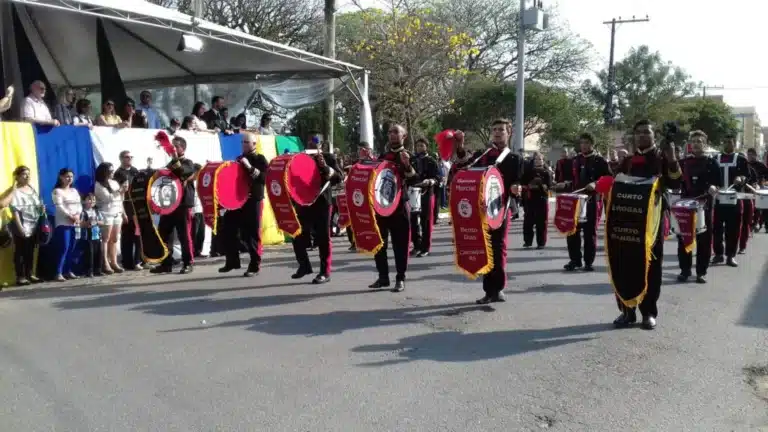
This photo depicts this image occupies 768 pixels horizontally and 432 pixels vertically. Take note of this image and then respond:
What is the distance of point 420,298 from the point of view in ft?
26.9

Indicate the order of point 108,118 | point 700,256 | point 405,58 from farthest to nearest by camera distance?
point 405,58
point 108,118
point 700,256

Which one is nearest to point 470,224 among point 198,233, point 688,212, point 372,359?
point 372,359

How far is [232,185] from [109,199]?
2071 mm

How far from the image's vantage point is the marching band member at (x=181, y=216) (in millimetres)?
10148

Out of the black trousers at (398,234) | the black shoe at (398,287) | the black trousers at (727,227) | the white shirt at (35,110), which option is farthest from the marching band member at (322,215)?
the black trousers at (727,227)

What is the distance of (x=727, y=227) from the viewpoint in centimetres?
1084

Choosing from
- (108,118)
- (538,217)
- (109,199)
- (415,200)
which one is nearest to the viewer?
(109,199)

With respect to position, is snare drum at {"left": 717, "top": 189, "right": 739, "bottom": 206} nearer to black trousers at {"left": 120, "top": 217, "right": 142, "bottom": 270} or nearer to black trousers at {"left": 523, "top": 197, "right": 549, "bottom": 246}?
black trousers at {"left": 523, "top": 197, "right": 549, "bottom": 246}

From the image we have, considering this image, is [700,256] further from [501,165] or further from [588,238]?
[501,165]

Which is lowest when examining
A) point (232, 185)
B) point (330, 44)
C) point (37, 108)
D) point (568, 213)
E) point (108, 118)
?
point (568, 213)

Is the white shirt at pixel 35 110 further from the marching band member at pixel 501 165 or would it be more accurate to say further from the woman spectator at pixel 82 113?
the marching band member at pixel 501 165

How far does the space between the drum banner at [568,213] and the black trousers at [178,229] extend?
5.24 meters

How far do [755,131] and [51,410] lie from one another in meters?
120

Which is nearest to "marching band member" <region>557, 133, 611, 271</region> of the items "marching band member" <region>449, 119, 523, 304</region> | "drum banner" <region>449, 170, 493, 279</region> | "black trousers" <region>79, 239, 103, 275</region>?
"marching band member" <region>449, 119, 523, 304</region>
